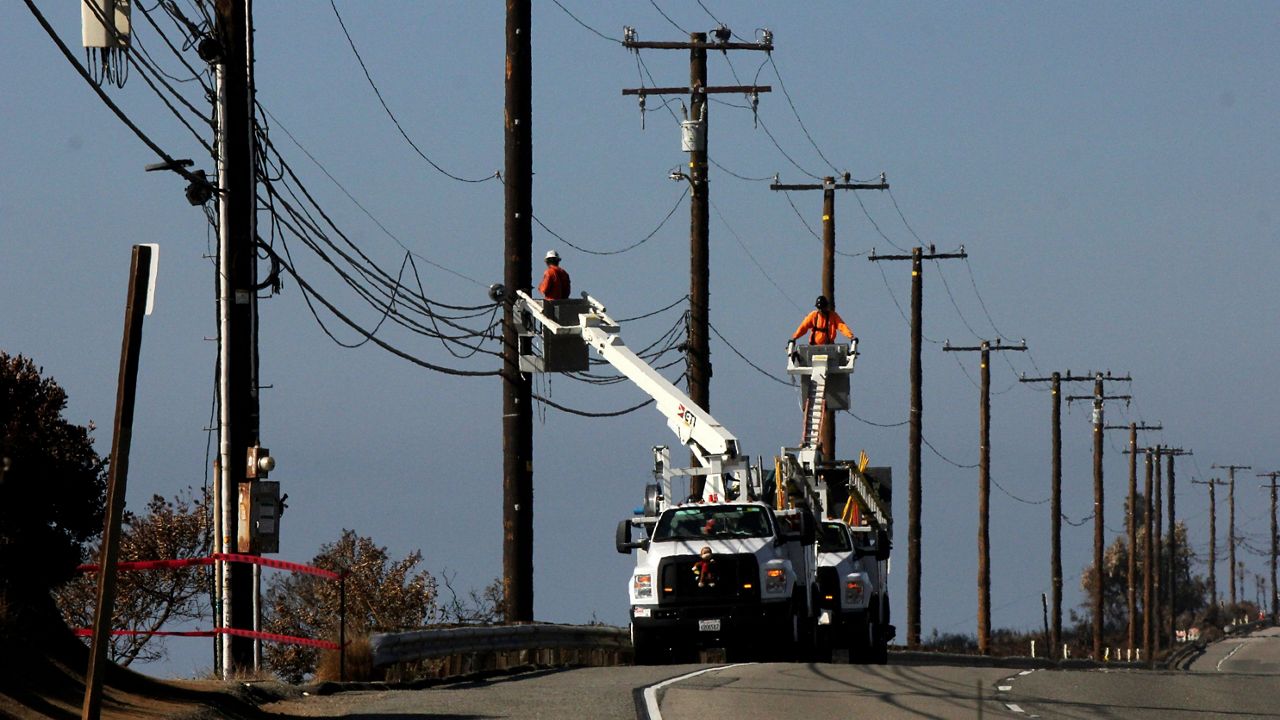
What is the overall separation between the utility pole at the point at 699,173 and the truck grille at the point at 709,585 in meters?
9.58

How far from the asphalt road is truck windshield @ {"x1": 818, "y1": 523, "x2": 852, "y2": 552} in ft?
22.2

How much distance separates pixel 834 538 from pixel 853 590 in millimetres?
862

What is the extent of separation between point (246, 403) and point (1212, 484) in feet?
372

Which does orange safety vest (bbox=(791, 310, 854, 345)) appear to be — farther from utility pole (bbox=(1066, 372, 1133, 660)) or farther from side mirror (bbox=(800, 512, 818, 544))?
utility pole (bbox=(1066, 372, 1133, 660))

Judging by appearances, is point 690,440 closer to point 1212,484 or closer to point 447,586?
point 447,586

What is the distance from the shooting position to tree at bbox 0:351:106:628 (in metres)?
14.9

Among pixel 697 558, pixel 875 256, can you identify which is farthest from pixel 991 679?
pixel 875 256

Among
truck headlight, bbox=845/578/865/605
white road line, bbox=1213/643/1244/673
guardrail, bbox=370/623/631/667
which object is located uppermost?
truck headlight, bbox=845/578/865/605

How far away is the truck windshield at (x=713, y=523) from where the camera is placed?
88.3 ft

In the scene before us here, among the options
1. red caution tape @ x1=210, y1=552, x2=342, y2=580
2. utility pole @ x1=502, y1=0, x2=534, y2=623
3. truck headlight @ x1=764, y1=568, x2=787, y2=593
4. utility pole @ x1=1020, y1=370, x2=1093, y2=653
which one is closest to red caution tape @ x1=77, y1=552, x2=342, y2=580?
red caution tape @ x1=210, y1=552, x2=342, y2=580

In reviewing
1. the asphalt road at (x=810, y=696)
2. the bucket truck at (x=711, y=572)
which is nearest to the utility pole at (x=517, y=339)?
the bucket truck at (x=711, y=572)

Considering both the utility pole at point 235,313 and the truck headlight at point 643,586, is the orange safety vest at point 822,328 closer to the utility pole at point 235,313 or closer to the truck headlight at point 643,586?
the truck headlight at point 643,586

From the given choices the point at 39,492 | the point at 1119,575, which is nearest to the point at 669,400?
the point at 39,492

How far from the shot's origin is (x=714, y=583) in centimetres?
2662
